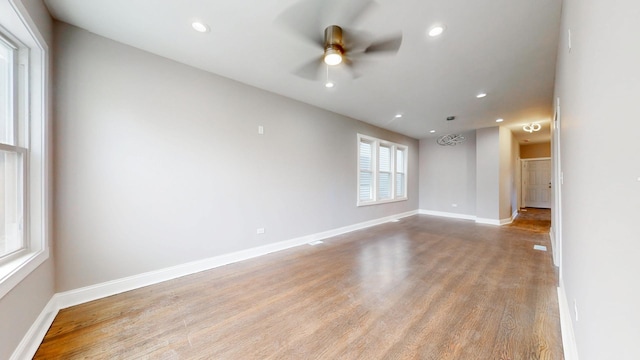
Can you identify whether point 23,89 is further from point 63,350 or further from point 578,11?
point 578,11

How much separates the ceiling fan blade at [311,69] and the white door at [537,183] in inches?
444

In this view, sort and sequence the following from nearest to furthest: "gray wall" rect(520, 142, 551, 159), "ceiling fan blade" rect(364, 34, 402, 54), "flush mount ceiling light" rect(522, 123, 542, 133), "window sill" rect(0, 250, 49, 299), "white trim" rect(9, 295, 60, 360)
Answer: "window sill" rect(0, 250, 49, 299)
"white trim" rect(9, 295, 60, 360)
"ceiling fan blade" rect(364, 34, 402, 54)
"flush mount ceiling light" rect(522, 123, 542, 133)
"gray wall" rect(520, 142, 551, 159)

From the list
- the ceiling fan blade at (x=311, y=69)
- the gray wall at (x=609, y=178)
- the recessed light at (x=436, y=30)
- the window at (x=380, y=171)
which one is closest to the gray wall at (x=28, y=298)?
the ceiling fan blade at (x=311, y=69)

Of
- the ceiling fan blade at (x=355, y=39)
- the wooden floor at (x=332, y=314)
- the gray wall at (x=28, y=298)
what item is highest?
the ceiling fan blade at (x=355, y=39)

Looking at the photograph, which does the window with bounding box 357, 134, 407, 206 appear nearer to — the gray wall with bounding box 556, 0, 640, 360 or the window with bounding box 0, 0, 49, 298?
the gray wall with bounding box 556, 0, 640, 360

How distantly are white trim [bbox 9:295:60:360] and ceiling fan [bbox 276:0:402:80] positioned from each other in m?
3.07

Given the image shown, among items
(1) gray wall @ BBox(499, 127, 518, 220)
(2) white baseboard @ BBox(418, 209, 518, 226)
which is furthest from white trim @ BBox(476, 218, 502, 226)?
(1) gray wall @ BBox(499, 127, 518, 220)

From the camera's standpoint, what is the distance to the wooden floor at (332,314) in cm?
169

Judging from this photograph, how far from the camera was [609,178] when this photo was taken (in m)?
0.82

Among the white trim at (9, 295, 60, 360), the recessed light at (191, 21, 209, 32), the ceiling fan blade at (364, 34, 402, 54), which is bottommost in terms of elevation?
the white trim at (9, 295, 60, 360)

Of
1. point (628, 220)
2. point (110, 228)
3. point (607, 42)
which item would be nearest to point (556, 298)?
point (628, 220)

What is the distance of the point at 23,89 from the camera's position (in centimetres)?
186

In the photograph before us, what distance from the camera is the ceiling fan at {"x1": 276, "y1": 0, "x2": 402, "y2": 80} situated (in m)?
1.84

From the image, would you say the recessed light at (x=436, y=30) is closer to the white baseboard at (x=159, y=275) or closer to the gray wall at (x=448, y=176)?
the white baseboard at (x=159, y=275)
